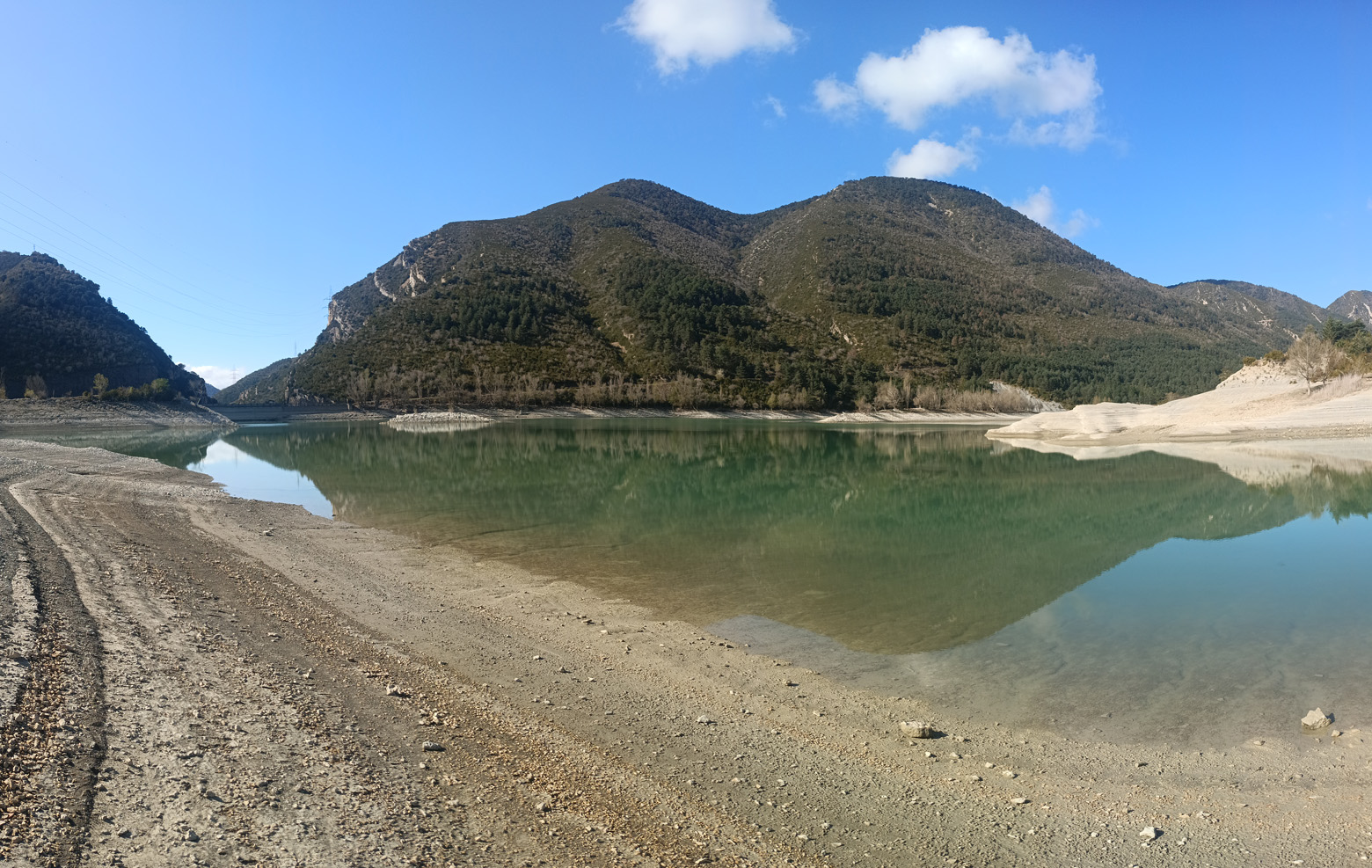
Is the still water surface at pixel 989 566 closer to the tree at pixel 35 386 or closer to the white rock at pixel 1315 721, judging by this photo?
the white rock at pixel 1315 721

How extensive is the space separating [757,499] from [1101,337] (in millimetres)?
131834

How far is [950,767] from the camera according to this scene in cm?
542

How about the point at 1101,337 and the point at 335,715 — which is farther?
the point at 1101,337

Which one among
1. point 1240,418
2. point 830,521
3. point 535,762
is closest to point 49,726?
point 535,762

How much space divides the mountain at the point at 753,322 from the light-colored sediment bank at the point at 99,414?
22595 mm

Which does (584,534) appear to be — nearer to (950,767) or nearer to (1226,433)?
(950,767)

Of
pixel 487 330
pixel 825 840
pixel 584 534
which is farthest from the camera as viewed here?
pixel 487 330

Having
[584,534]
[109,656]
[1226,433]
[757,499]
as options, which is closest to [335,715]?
[109,656]

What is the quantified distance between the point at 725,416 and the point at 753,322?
116 feet

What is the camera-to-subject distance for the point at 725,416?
100 metres

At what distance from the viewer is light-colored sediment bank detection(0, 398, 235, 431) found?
6650 centimetres

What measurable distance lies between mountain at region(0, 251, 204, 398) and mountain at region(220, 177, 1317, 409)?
21.1 metres

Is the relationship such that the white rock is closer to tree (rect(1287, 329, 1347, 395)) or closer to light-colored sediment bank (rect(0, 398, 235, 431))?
tree (rect(1287, 329, 1347, 395))

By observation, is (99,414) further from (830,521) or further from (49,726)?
(49,726)
